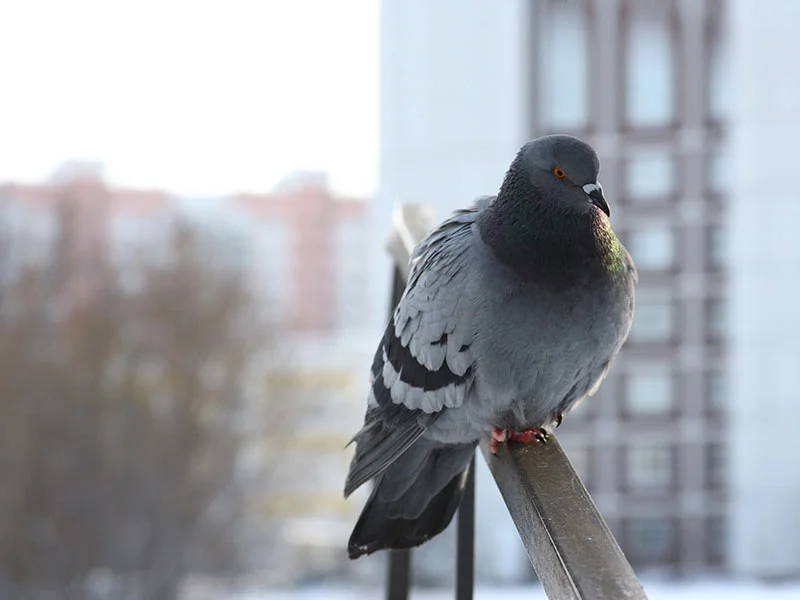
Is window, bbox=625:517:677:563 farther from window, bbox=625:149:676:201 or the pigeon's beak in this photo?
the pigeon's beak

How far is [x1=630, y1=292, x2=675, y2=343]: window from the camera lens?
812 inches

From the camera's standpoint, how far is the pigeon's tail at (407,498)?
2246 mm

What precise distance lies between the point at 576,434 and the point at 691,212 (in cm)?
518

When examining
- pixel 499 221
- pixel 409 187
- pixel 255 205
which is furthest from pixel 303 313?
pixel 499 221

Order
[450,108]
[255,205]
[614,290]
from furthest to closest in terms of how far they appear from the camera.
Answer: [255,205] → [450,108] → [614,290]

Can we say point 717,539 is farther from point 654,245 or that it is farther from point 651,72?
point 651,72

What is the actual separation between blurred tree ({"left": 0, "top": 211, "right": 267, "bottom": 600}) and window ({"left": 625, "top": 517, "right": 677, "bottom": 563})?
8469 millimetres

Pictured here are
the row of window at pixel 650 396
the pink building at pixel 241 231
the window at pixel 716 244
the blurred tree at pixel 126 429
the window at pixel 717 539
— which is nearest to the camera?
the blurred tree at pixel 126 429

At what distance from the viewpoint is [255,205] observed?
36.2 meters

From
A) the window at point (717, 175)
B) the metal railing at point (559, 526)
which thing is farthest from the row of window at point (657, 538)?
the metal railing at point (559, 526)

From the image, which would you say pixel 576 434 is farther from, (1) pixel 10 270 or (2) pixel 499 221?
(2) pixel 499 221

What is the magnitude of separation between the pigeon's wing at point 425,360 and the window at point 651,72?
778 inches

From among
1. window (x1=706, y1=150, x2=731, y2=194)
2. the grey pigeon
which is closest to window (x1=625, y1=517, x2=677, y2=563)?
Result: window (x1=706, y1=150, x2=731, y2=194)

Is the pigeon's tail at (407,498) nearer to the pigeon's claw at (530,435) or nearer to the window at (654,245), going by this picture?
the pigeon's claw at (530,435)
